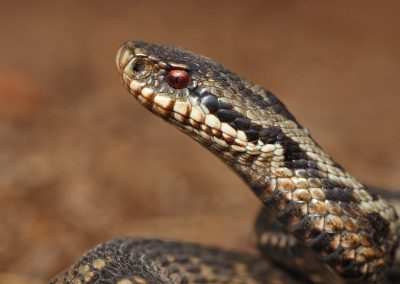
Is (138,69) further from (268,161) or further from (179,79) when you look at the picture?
(268,161)

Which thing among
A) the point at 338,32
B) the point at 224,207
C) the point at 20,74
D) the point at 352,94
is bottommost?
the point at 224,207

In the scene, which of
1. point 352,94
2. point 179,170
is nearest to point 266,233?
point 179,170

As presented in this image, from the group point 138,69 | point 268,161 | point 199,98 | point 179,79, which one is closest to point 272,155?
point 268,161

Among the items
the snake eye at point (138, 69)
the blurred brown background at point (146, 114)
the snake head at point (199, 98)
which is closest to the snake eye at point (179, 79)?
the snake head at point (199, 98)

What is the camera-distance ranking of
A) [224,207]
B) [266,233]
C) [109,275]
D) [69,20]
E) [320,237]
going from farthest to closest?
[69,20] → [224,207] → [266,233] → [320,237] → [109,275]

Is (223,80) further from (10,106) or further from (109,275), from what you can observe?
(10,106)

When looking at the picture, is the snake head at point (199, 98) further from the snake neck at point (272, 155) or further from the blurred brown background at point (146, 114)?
the blurred brown background at point (146, 114)

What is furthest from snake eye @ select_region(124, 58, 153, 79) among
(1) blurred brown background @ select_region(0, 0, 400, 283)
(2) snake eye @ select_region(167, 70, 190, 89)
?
(1) blurred brown background @ select_region(0, 0, 400, 283)
